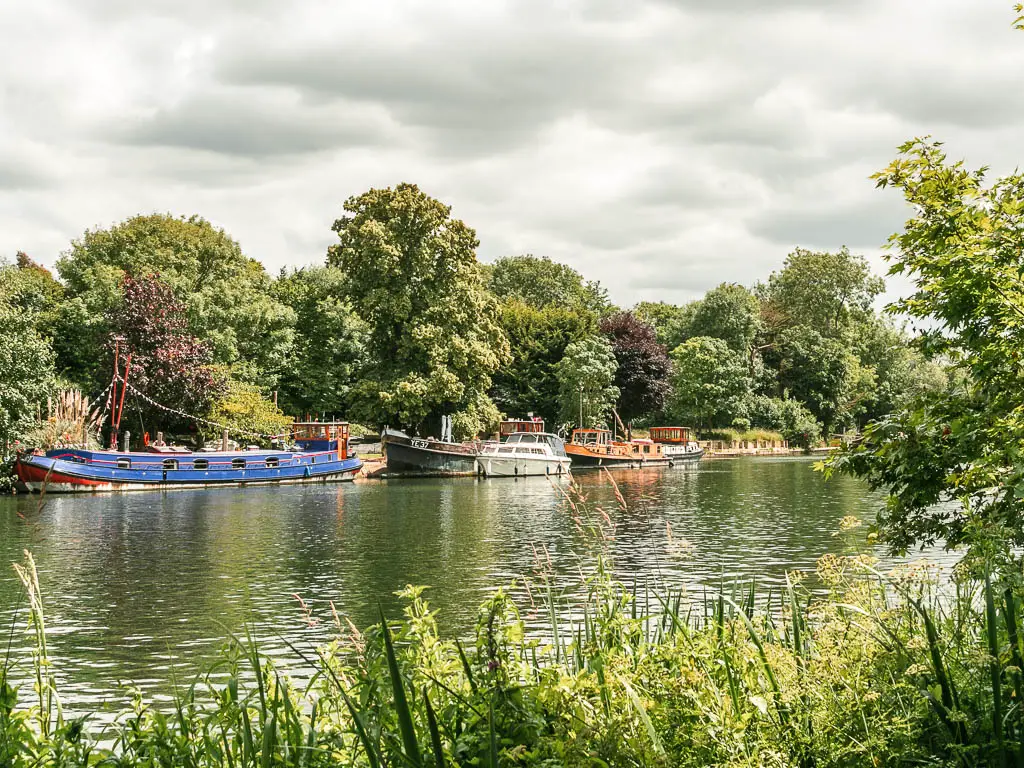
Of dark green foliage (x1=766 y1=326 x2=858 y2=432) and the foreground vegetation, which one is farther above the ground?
dark green foliage (x1=766 y1=326 x2=858 y2=432)

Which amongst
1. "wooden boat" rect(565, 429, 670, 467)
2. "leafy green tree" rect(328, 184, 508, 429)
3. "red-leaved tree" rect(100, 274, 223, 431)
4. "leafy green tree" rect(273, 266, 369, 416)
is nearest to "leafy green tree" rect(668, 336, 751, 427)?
"wooden boat" rect(565, 429, 670, 467)

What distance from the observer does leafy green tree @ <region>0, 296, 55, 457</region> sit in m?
36.0

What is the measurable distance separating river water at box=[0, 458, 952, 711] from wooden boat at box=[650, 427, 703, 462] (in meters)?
23.4

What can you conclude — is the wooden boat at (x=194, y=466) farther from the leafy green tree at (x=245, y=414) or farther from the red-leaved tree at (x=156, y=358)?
the red-leaved tree at (x=156, y=358)

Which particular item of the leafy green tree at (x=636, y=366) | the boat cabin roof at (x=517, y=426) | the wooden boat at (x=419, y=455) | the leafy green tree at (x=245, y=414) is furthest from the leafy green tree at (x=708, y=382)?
the leafy green tree at (x=245, y=414)

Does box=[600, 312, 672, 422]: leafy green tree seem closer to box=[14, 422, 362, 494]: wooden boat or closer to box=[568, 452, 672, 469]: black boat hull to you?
box=[568, 452, 672, 469]: black boat hull

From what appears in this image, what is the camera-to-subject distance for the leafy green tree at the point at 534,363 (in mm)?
67062

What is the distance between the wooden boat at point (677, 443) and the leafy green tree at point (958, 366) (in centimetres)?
5593

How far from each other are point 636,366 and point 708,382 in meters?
7.92

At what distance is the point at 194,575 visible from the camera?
19016 millimetres

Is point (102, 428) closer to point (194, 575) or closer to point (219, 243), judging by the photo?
point (219, 243)

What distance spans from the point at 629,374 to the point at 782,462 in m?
12.7

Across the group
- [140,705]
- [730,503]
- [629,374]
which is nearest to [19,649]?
[140,705]

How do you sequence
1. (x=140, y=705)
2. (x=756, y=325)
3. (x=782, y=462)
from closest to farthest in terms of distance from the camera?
(x=140, y=705) → (x=782, y=462) → (x=756, y=325)
